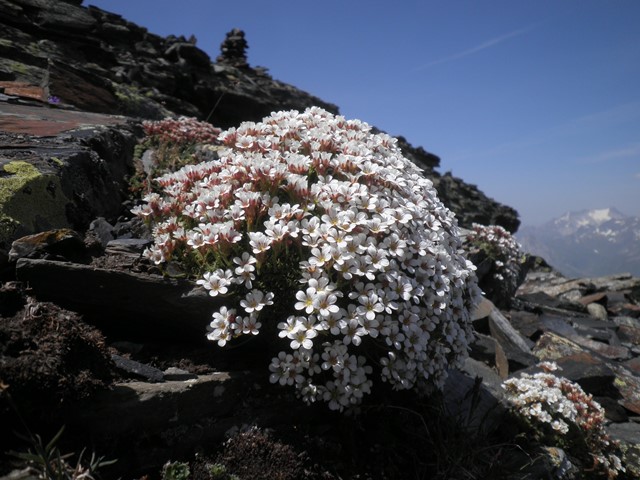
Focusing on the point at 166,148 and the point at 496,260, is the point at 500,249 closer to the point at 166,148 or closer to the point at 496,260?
the point at 496,260

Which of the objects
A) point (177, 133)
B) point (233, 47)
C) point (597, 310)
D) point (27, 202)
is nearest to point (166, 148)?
point (177, 133)

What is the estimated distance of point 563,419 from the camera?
213 inches

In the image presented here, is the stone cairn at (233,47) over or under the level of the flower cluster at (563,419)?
over

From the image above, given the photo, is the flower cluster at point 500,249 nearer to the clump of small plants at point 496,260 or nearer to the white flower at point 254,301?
the clump of small plants at point 496,260

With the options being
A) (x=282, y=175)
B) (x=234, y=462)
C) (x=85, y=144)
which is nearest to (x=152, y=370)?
(x=234, y=462)

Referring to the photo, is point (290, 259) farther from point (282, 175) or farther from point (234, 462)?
point (234, 462)

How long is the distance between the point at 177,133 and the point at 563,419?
724 cm

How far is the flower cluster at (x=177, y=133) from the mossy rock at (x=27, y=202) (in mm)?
3158

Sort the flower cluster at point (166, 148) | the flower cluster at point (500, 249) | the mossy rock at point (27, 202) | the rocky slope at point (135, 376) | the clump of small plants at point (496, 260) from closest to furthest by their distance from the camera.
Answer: the rocky slope at point (135, 376) < the mossy rock at point (27, 202) < the flower cluster at point (166, 148) < the clump of small plants at point (496, 260) < the flower cluster at point (500, 249)

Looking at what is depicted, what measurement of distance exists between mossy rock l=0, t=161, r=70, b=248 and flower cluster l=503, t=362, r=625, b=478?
5693 mm

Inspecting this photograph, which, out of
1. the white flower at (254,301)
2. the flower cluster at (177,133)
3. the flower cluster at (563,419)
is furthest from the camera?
the flower cluster at (177,133)

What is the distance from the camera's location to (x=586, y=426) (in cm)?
530

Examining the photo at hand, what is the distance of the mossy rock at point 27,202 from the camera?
338cm

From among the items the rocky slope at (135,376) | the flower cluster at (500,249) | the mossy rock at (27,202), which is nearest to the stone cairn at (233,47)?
the flower cluster at (500,249)
